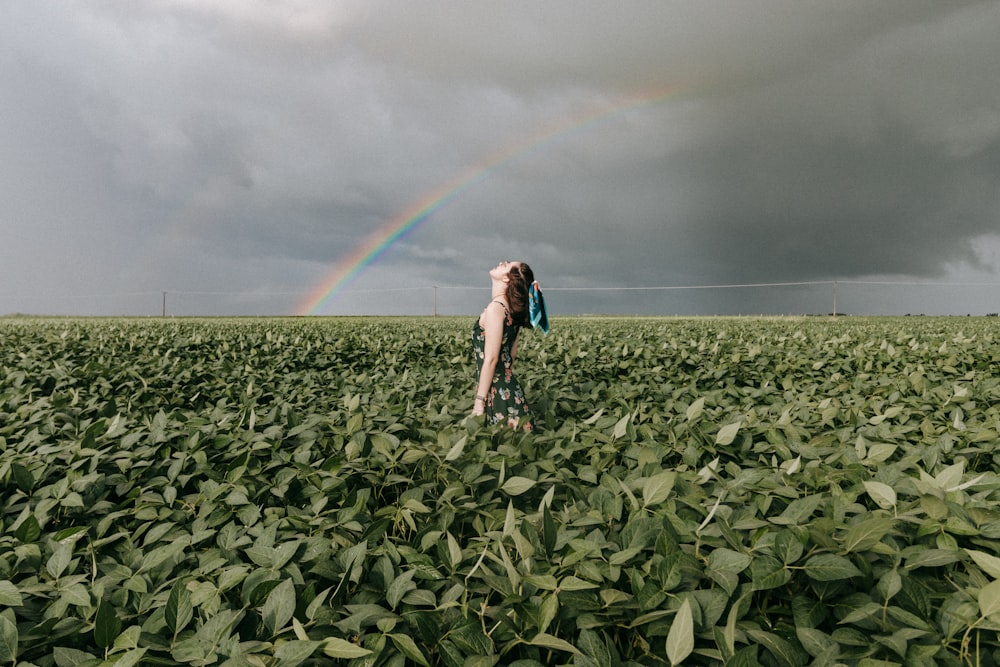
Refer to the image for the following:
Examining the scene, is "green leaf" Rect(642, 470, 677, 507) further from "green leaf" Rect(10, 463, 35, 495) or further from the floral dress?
the floral dress

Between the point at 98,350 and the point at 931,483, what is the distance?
29.9 feet

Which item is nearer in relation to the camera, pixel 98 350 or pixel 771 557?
pixel 771 557

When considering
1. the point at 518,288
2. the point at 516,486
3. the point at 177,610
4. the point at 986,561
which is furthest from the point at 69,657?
the point at 518,288

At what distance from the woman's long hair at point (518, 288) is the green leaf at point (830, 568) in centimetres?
385

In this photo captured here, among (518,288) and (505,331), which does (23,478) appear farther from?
(518,288)

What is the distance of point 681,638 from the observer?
1.13 metres

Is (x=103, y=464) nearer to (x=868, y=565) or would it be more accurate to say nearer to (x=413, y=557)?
(x=413, y=557)

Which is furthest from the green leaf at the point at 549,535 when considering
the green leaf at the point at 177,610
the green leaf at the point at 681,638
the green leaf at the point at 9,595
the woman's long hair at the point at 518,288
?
the woman's long hair at the point at 518,288

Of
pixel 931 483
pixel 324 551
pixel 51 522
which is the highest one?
pixel 931 483

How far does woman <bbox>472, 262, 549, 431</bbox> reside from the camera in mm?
4980

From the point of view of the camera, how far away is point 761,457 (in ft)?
9.50

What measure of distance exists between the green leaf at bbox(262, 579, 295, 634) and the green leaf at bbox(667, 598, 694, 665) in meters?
0.88

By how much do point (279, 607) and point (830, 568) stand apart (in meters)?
1.40

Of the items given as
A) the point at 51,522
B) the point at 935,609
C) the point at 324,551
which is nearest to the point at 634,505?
the point at 935,609
